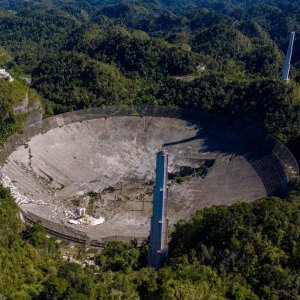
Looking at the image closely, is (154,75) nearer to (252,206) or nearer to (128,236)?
(128,236)

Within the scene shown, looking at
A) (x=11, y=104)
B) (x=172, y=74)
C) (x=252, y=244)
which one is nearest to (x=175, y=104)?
(x=172, y=74)

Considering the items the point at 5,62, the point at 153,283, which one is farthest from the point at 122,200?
the point at 5,62

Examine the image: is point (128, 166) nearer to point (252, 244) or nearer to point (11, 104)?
point (11, 104)

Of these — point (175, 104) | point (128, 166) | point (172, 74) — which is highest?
point (172, 74)

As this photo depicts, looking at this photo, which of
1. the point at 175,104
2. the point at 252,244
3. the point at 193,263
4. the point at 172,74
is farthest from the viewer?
the point at 172,74

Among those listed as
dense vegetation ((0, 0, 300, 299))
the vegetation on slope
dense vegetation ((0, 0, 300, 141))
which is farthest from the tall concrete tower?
the vegetation on slope

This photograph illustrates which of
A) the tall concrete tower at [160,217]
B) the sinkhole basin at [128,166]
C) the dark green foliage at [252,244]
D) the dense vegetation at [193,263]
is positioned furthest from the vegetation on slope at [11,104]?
the dark green foliage at [252,244]
